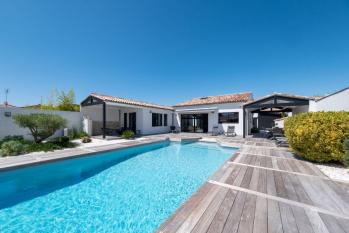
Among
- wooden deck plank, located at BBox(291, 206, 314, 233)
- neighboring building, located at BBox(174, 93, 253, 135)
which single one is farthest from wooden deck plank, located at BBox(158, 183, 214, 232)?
neighboring building, located at BBox(174, 93, 253, 135)

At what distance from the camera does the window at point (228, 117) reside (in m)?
16.2

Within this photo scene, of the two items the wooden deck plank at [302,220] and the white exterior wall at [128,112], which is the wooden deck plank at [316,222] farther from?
the white exterior wall at [128,112]

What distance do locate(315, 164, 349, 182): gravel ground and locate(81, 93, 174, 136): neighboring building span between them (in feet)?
46.7

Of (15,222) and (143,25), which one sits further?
(143,25)

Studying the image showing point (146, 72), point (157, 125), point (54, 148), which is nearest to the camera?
point (54, 148)

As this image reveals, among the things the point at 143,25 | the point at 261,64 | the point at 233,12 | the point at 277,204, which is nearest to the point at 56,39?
the point at 143,25

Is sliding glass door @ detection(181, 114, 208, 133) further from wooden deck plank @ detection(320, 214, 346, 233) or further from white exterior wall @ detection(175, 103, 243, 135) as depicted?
wooden deck plank @ detection(320, 214, 346, 233)

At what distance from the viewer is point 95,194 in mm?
4762

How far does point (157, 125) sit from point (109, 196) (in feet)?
46.6

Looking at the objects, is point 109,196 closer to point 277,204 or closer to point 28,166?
point 28,166

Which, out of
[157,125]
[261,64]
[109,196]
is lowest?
[109,196]

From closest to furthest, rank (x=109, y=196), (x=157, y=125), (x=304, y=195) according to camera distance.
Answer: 1. (x=304, y=195)
2. (x=109, y=196)
3. (x=157, y=125)

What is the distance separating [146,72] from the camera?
56.9 ft

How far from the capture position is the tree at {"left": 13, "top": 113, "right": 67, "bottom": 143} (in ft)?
28.9
